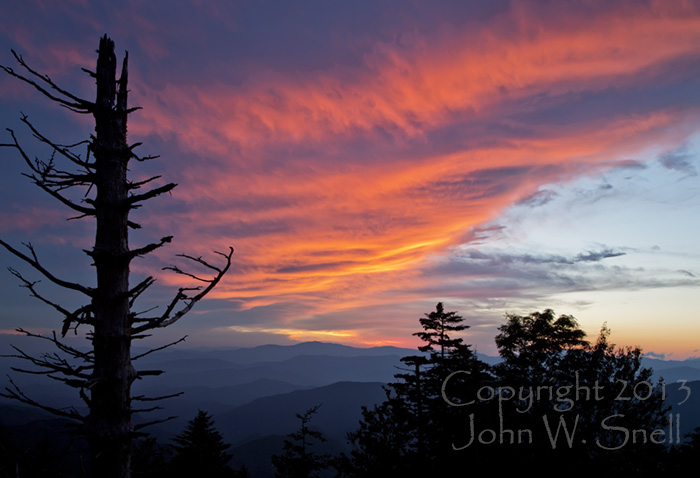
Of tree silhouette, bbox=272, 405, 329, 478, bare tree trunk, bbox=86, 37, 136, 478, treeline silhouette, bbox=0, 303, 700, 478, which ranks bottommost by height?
tree silhouette, bbox=272, 405, 329, 478

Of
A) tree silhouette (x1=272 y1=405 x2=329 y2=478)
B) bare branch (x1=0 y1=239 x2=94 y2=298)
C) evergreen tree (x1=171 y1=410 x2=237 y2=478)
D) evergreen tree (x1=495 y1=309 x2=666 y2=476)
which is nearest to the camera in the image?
bare branch (x1=0 y1=239 x2=94 y2=298)

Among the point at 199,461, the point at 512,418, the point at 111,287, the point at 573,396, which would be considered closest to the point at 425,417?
the point at 512,418

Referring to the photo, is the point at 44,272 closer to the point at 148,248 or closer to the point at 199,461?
the point at 148,248

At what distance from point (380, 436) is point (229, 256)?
25.3 m

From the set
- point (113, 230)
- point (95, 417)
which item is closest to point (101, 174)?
point (113, 230)

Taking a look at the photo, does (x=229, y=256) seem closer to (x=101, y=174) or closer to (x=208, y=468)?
(x=101, y=174)

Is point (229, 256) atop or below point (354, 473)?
atop

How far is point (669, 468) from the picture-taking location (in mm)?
27141

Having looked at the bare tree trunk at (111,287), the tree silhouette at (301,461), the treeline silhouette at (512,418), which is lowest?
the tree silhouette at (301,461)

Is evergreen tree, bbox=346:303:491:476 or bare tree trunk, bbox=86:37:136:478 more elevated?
bare tree trunk, bbox=86:37:136:478

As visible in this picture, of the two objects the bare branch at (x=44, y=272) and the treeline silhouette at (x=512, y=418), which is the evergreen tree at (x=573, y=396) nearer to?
the treeline silhouette at (x=512, y=418)

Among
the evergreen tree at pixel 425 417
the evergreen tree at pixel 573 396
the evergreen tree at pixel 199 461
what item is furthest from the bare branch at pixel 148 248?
the evergreen tree at pixel 199 461

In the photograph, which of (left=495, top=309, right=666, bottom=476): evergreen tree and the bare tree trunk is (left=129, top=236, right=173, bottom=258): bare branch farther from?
(left=495, top=309, right=666, bottom=476): evergreen tree

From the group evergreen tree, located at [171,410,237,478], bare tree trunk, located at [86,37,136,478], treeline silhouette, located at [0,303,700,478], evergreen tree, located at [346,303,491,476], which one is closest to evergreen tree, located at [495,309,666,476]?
treeline silhouette, located at [0,303,700,478]
